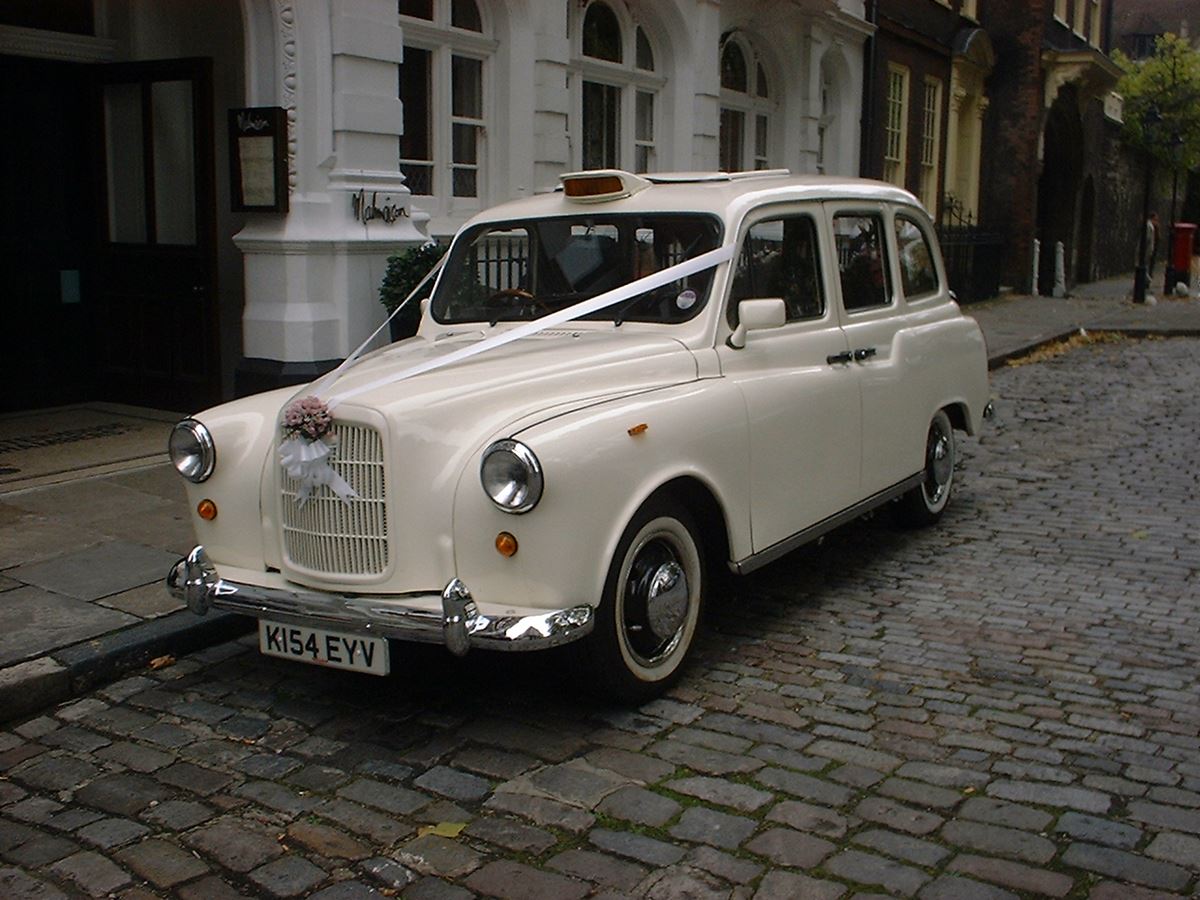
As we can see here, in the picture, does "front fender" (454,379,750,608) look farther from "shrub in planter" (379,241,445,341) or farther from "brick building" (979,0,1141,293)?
"brick building" (979,0,1141,293)

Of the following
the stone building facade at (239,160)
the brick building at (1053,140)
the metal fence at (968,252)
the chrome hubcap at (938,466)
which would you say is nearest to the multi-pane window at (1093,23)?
the brick building at (1053,140)

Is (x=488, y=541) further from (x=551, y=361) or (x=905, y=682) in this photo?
(x=905, y=682)

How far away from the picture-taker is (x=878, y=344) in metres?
6.45

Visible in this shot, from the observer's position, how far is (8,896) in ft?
11.5

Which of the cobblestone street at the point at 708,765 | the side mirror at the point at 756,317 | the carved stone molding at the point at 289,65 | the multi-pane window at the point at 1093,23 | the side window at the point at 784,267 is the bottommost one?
the cobblestone street at the point at 708,765

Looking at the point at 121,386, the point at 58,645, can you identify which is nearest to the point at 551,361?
the point at 58,645

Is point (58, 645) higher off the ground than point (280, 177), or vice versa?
point (280, 177)

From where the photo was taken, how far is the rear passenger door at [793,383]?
534 centimetres

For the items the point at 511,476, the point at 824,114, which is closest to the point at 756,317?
the point at 511,476

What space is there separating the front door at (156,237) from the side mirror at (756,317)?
5.81 m

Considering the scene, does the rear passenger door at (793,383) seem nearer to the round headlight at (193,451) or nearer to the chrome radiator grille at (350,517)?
the chrome radiator grille at (350,517)

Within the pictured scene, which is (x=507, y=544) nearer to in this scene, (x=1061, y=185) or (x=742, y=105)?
(x=742, y=105)

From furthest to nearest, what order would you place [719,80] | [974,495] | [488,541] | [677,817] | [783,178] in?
[719,80]
[974,495]
[783,178]
[488,541]
[677,817]

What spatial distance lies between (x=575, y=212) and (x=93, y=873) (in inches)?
135
